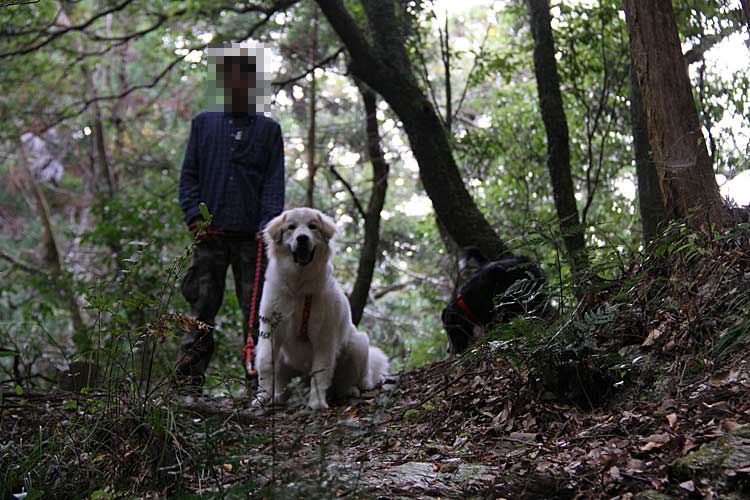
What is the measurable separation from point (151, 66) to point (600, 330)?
16.7 meters

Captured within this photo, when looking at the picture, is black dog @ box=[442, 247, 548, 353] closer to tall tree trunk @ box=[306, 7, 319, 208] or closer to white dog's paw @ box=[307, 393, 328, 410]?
white dog's paw @ box=[307, 393, 328, 410]

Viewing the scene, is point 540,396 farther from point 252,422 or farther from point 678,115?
point 678,115

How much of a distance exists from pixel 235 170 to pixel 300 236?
928mm

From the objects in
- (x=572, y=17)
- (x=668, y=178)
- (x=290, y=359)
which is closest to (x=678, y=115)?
(x=668, y=178)

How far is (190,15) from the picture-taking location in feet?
31.9

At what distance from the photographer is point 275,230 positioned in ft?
17.5

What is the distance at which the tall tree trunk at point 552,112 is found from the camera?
6.07m

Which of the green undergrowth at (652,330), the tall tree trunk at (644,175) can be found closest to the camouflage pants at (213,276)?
the green undergrowth at (652,330)

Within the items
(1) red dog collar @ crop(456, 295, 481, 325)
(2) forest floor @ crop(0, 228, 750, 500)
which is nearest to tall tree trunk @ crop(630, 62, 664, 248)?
(2) forest floor @ crop(0, 228, 750, 500)

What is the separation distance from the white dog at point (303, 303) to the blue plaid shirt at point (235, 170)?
14.8 inches

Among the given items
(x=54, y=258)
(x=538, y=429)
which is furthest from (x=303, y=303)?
(x=54, y=258)

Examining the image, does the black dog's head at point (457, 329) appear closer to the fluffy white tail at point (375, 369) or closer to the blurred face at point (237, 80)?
the fluffy white tail at point (375, 369)

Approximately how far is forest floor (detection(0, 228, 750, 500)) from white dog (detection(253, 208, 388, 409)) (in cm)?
150

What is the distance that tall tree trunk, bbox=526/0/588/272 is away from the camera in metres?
6.07
